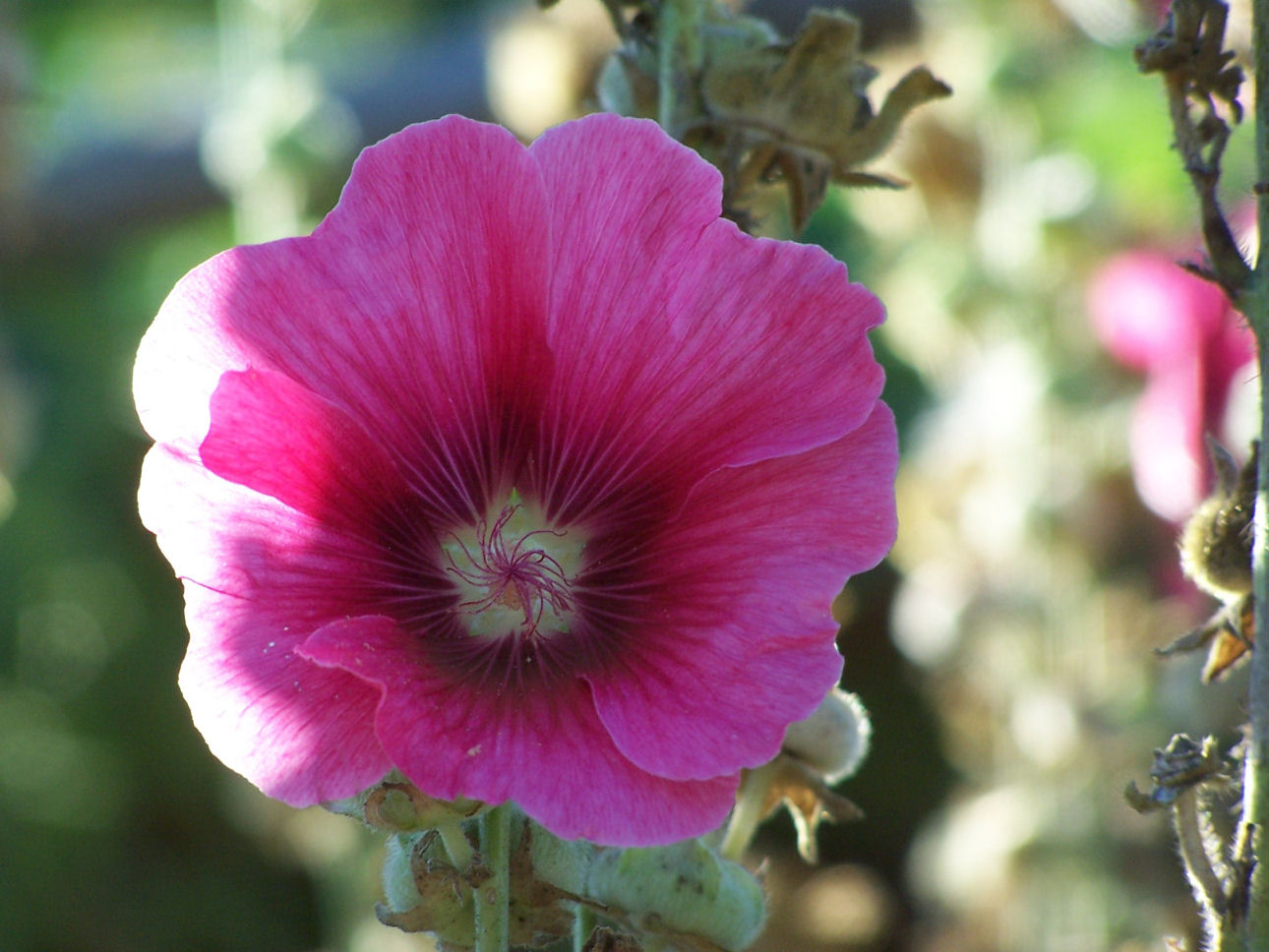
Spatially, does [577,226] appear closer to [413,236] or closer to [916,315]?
[413,236]

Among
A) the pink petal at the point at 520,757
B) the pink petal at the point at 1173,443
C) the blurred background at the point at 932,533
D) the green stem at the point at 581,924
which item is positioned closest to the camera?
the pink petal at the point at 520,757

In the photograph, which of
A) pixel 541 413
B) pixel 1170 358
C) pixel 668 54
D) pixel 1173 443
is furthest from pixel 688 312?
pixel 1170 358

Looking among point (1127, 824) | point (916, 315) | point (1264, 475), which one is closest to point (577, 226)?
point (1264, 475)

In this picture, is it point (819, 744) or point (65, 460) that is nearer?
point (819, 744)

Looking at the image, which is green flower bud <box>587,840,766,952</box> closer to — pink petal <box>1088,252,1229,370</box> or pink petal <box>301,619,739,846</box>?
pink petal <box>301,619,739,846</box>

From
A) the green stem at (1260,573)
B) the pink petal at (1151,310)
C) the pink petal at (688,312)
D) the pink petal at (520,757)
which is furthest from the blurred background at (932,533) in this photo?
the pink petal at (520,757)

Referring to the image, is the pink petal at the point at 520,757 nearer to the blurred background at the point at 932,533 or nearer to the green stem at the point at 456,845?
the green stem at the point at 456,845

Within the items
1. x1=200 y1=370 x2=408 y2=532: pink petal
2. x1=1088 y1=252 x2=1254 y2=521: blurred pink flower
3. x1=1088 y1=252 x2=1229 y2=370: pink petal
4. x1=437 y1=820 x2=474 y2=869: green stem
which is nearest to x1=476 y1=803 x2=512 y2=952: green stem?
x1=437 y1=820 x2=474 y2=869: green stem
